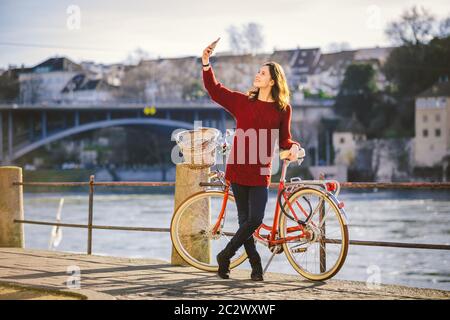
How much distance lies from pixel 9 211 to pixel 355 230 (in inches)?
1124

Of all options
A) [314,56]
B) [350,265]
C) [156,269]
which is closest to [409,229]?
[350,265]

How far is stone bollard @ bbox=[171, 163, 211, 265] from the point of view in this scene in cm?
536

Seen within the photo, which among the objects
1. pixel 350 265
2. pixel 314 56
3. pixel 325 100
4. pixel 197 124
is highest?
pixel 314 56

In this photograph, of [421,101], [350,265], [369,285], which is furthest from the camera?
[421,101]

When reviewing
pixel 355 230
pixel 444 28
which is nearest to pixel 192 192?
pixel 355 230

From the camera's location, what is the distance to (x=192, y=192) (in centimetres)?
560

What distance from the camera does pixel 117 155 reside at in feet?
221

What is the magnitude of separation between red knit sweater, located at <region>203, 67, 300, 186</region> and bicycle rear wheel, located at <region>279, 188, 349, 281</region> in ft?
0.80

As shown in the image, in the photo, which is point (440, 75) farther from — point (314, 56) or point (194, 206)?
point (194, 206)

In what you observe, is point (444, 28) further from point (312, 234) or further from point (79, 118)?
point (312, 234)

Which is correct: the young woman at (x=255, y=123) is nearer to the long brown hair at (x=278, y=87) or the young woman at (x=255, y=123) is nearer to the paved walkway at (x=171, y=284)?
the long brown hair at (x=278, y=87)

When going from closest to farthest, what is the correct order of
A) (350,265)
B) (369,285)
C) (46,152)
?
(369,285) → (350,265) → (46,152)

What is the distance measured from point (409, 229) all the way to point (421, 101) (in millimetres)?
26468

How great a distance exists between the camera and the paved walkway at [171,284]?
4.30m
